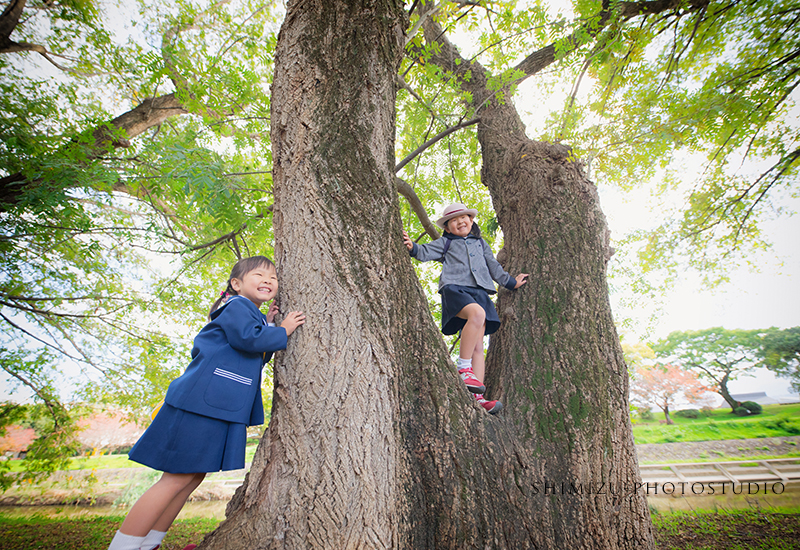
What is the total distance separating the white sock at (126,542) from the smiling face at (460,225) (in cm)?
269

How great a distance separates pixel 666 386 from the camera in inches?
335

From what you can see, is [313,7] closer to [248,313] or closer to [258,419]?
[248,313]

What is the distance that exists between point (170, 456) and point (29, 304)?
6.03 meters

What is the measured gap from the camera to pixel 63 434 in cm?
504

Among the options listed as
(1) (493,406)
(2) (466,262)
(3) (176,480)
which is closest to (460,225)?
(2) (466,262)

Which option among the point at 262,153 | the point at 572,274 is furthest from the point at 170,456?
the point at 262,153

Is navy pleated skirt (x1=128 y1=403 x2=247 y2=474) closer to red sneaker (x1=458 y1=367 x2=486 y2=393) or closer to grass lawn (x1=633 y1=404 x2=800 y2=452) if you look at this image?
red sneaker (x1=458 y1=367 x2=486 y2=393)

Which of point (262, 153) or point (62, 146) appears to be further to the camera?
point (262, 153)

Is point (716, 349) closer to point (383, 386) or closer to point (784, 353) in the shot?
point (784, 353)

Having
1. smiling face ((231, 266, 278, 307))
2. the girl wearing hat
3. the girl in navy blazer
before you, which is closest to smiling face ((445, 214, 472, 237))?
the girl wearing hat

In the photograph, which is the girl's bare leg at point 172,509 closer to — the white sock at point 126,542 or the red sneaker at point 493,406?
the white sock at point 126,542

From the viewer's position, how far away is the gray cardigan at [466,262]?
275 cm

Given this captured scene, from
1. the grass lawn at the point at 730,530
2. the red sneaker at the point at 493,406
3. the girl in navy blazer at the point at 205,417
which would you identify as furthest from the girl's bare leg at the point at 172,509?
the grass lawn at the point at 730,530

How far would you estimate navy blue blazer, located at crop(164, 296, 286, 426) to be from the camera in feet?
5.16
